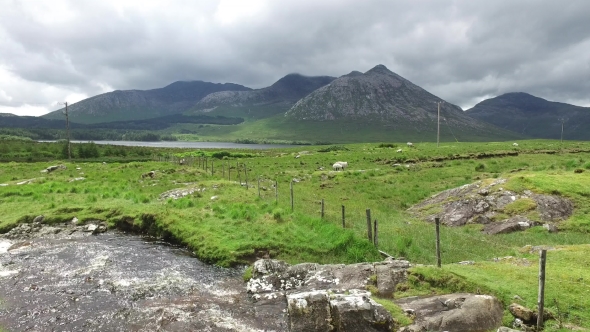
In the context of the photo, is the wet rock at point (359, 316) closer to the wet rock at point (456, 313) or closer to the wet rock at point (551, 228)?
the wet rock at point (456, 313)

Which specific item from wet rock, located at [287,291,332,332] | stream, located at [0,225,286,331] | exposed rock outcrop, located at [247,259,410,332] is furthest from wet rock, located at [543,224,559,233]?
stream, located at [0,225,286,331]

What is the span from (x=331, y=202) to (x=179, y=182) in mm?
20127

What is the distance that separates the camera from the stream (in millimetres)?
13320

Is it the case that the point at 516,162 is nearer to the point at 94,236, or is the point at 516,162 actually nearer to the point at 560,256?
the point at 560,256

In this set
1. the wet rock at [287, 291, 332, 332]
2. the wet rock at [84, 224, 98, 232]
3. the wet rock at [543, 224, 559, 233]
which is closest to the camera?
the wet rock at [287, 291, 332, 332]

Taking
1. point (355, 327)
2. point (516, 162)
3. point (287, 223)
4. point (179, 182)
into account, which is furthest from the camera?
point (516, 162)

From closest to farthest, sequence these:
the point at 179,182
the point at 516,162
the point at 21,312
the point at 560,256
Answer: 1. the point at 21,312
2. the point at 560,256
3. the point at 179,182
4. the point at 516,162

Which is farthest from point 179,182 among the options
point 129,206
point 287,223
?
point 287,223

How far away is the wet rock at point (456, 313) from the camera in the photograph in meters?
11.0

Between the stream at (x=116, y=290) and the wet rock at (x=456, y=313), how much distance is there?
4946mm

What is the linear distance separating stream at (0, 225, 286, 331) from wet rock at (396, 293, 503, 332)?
4.95 metres

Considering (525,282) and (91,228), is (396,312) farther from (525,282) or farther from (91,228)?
(91,228)

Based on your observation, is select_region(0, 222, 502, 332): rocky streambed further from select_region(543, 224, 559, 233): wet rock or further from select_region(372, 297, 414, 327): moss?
select_region(543, 224, 559, 233): wet rock

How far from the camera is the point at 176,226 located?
79.7ft
